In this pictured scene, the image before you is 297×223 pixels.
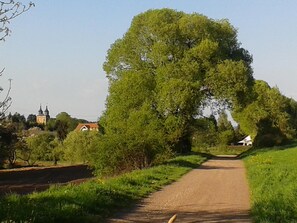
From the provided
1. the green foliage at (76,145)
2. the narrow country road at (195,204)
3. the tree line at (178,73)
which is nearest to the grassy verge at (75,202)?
the narrow country road at (195,204)

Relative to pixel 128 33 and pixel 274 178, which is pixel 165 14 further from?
pixel 274 178

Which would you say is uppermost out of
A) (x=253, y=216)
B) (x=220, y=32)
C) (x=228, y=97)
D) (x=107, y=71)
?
(x=220, y=32)

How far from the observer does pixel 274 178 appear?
21.2 meters

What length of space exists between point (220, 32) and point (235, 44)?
2810mm

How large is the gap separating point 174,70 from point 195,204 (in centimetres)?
3035

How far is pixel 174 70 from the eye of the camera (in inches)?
1751

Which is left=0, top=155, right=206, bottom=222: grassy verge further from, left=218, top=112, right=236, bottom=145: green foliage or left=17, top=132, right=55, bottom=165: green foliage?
left=17, top=132, right=55, bottom=165: green foliage

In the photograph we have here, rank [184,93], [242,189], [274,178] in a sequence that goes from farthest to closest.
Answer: [184,93] < [274,178] < [242,189]

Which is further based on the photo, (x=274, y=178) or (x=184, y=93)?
(x=184, y=93)

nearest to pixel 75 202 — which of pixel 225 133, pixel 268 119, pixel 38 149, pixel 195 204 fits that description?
Result: pixel 195 204

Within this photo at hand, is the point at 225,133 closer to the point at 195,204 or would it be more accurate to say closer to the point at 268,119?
the point at 268,119

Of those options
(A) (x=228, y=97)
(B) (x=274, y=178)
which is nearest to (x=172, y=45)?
(A) (x=228, y=97)

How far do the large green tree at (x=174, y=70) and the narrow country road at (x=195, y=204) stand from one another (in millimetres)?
21735

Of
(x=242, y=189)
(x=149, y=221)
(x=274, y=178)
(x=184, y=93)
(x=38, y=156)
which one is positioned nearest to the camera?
(x=149, y=221)
